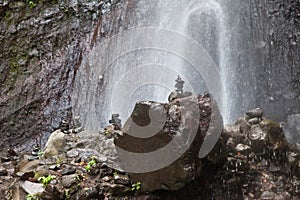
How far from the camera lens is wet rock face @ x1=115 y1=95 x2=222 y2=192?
436 cm

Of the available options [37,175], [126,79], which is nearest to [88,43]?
[126,79]

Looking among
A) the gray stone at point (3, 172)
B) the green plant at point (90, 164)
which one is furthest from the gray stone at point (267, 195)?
the gray stone at point (3, 172)

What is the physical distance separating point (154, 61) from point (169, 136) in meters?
6.96

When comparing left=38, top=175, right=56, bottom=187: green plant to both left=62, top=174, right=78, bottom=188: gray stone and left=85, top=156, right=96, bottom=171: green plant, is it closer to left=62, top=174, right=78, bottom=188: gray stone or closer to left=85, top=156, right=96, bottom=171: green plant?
left=62, top=174, right=78, bottom=188: gray stone

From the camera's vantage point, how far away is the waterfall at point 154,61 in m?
9.88

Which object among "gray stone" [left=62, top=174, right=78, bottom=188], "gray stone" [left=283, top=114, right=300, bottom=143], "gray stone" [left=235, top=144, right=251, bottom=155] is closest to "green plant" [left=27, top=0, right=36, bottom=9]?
"gray stone" [left=62, top=174, right=78, bottom=188]

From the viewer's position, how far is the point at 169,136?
433 cm

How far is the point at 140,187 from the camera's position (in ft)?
15.2

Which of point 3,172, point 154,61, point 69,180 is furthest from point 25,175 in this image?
point 154,61

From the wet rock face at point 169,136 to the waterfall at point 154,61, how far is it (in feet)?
14.7

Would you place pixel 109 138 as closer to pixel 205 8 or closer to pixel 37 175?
pixel 37 175

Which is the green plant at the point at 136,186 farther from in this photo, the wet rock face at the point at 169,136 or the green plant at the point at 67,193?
the green plant at the point at 67,193

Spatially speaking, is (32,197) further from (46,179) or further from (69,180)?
(69,180)

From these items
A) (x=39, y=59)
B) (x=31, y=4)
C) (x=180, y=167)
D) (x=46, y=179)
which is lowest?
(x=46, y=179)
